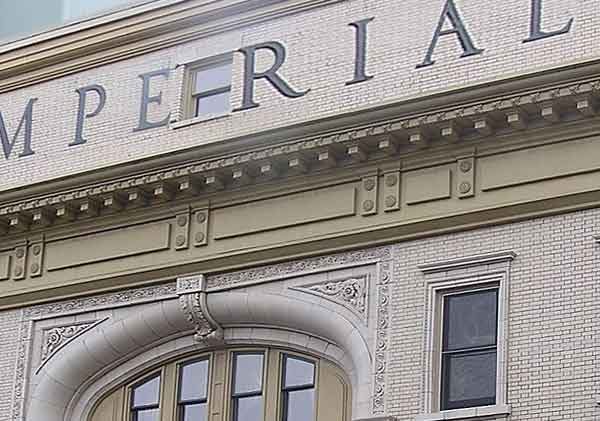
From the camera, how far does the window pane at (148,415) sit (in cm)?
3016

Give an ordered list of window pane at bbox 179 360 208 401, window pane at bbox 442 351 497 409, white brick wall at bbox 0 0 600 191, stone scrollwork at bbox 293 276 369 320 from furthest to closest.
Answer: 1. window pane at bbox 179 360 208 401
2. stone scrollwork at bbox 293 276 369 320
3. white brick wall at bbox 0 0 600 191
4. window pane at bbox 442 351 497 409

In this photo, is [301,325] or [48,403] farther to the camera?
[48,403]

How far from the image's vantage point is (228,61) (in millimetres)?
31062

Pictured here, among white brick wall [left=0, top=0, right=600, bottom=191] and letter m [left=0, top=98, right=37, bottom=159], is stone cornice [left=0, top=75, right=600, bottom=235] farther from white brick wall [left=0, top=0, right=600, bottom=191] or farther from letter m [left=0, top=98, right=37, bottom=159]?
letter m [left=0, top=98, right=37, bottom=159]

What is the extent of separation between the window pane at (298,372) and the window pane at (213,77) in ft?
15.9

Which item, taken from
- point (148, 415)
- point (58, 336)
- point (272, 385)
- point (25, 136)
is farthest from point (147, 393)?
point (25, 136)

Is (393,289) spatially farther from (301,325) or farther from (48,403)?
(48,403)

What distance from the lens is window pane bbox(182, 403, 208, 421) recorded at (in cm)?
2964

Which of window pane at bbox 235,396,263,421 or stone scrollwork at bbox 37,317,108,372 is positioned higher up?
stone scrollwork at bbox 37,317,108,372

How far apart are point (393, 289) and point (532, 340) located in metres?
2.47

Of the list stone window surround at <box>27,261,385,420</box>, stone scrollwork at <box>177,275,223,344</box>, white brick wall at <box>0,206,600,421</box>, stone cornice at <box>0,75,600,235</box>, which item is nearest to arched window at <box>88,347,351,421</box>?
stone window surround at <box>27,261,385,420</box>

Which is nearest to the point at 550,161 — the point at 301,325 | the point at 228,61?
the point at 301,325

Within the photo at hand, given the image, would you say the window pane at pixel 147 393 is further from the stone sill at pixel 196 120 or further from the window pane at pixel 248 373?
the stone sill at pixel 196 120

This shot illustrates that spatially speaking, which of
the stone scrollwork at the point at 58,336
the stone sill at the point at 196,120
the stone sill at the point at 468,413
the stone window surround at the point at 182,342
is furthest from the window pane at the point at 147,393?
the stone sill at the point at 468,413
